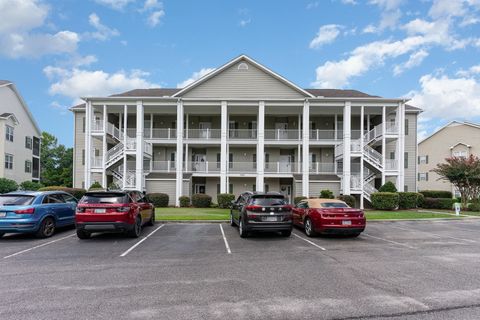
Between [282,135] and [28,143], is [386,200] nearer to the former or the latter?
[282,135]

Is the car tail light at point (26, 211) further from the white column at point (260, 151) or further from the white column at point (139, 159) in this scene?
the white column at point (260, 151)

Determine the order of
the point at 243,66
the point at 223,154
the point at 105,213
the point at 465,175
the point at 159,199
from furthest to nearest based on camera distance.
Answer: the point at 243,66 → the point at 223,154 → the point at 159,199 → the point at 465,175 → the point at 105,213

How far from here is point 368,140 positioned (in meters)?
25.9

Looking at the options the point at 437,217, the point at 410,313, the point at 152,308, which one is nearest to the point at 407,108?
the point at 437,217

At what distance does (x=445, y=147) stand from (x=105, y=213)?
43.8 metres

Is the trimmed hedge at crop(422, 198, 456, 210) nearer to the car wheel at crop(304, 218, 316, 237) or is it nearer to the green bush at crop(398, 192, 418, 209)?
the green bush at crop(398, 192, 418, 209)

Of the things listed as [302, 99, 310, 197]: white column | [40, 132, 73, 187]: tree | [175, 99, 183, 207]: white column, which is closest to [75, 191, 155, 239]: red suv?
[175, 99, 183, 207]: white column

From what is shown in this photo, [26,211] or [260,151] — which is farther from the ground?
[260,151]

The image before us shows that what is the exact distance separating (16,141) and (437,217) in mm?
43079

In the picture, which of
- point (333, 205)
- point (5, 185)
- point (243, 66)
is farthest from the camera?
point (5, 185)

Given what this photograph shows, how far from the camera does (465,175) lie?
22.7 metres

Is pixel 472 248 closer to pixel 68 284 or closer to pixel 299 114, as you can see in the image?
pixel 68 284

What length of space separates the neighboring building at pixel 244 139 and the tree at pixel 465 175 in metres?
3.50

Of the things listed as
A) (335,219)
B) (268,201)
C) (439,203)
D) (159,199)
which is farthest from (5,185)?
(439,203)
